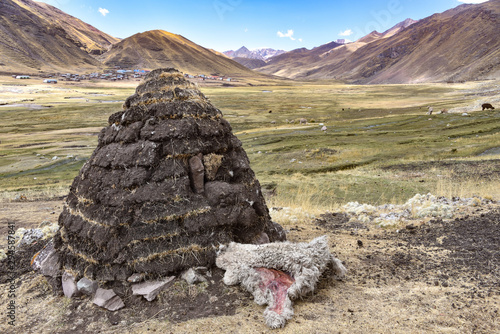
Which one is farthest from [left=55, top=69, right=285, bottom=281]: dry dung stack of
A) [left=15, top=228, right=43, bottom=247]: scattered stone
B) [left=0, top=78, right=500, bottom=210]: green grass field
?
[left=0, top=78, right=500, bottom=210]: green grass field

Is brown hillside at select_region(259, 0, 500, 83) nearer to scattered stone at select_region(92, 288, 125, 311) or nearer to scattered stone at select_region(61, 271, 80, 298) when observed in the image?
scattered stone at select_region(92, 288, 125, 311)

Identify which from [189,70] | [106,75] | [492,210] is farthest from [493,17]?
[492,210]

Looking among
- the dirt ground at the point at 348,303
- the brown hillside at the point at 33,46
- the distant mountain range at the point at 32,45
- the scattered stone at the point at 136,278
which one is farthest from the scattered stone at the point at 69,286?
the distant mountain range at the point at 32,45

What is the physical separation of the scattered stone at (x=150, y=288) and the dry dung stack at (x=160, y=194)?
0.16 metres

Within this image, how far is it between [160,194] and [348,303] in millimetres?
3987

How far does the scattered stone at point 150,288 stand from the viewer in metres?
5.79

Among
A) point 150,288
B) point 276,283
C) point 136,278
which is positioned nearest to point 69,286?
point 136,278

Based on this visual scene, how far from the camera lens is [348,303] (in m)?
5.63

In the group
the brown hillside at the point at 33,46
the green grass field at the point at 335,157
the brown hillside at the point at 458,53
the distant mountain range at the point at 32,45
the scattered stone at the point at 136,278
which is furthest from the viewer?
the distant mountain range at the point at 32,45

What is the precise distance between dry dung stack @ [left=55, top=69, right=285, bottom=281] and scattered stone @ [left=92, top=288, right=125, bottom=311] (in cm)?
29

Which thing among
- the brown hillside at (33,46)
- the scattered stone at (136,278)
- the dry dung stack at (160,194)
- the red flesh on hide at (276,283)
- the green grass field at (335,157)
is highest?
the brown hillside at (33,46)

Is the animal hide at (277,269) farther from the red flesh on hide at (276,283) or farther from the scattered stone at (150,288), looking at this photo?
the scattered stone at (150,288)

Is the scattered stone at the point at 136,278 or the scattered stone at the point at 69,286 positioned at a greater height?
the scattered stone at the point at 136,278

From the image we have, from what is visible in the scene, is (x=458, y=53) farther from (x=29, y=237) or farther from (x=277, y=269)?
(x=29, y=237)
